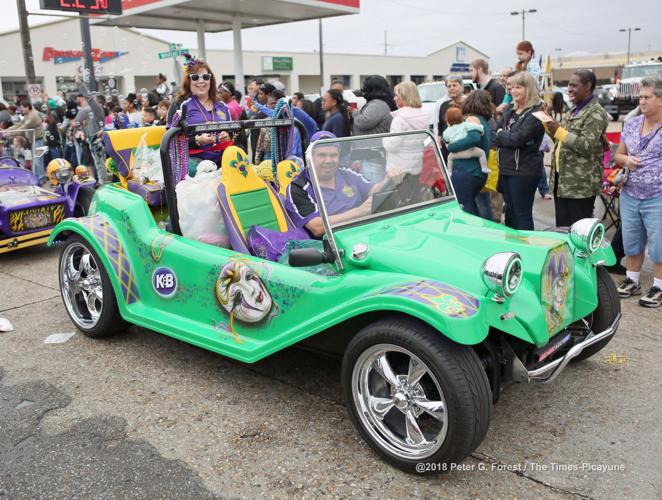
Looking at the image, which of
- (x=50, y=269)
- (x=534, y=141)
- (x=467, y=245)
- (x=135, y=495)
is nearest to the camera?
(x=135, y=495)

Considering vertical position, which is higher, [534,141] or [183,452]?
[534,141]

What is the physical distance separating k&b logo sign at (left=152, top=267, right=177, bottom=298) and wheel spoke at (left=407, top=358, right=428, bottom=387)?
1.72m

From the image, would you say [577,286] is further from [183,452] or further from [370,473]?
[183,452]

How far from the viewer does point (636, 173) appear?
473 cm

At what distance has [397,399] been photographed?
2.77 meters

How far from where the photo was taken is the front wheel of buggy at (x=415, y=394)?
98.3 inches

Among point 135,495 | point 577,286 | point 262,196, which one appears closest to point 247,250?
point 262,196

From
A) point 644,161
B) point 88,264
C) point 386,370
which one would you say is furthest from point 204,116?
point 644,161

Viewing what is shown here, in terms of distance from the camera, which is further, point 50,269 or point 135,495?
point 50,269

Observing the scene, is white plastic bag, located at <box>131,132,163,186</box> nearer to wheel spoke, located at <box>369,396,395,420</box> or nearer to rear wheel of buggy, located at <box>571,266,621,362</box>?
wheel spoke, located at <box>369,396,395,420</box>

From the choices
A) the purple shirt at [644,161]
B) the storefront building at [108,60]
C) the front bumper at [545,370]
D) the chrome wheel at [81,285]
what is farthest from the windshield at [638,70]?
the chrome wheel at [81,285]

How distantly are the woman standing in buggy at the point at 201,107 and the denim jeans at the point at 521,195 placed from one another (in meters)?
2.64

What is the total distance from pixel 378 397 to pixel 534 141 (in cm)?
339

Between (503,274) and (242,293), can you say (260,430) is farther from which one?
(503,274)
